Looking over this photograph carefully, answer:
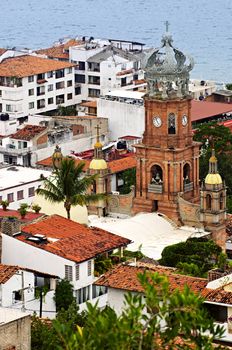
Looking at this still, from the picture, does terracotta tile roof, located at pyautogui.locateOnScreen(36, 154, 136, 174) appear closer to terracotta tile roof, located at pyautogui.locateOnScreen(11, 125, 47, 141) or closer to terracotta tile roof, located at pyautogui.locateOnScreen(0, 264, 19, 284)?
terracotta tile roof, located at pyautogui.locateOnScreen(11, 125, 47, 141)

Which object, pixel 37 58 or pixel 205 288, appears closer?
pixel 205 288

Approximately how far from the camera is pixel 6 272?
4719cm

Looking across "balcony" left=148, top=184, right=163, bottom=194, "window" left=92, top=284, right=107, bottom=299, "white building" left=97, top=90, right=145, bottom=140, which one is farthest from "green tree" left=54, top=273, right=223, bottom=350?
"white building" left=97, top=90, right=145, bottom=140

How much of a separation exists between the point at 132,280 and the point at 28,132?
4167cm

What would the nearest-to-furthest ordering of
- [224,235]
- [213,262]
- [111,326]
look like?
[111,326], [213,262], [224,235]

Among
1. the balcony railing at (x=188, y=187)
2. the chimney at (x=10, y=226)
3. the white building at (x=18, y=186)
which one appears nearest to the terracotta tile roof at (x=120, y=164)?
the white building at (x=18, y=186)

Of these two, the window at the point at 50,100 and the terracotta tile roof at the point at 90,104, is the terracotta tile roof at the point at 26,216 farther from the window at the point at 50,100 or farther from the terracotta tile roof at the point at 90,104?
the window at the point at 50,100

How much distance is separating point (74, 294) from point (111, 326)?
18370mm

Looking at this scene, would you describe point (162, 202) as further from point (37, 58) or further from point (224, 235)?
point (37, 58)

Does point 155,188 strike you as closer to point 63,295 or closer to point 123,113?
point 63,295

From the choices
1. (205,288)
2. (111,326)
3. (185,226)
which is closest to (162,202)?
(185,226)

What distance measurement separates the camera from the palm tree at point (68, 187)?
2331 inches

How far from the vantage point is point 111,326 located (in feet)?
102

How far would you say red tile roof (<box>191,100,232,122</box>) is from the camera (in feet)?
308
